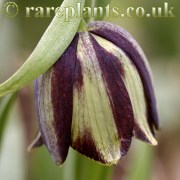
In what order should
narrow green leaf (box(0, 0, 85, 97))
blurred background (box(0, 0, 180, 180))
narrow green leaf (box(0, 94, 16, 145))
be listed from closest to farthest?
1. narrow green leaf (box(0, 0, 85, 97))
2. narrow green leaf (box(0, 94, 16, 145))
3. blurred background (box(0, 0, 180, 180))

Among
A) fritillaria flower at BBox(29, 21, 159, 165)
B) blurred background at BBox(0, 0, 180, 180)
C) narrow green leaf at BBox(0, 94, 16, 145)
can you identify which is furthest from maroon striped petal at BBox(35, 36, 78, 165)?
blurred background at BBox(0, 0, 180, 180)

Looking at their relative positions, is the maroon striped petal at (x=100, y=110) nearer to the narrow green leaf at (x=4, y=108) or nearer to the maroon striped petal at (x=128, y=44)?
the maroon striped petal at (x=128, y=44)

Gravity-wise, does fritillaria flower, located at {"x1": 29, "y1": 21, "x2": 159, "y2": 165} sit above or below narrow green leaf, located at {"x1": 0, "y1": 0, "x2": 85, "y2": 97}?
below

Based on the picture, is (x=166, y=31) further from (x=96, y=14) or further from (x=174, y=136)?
(x=96, y=14)

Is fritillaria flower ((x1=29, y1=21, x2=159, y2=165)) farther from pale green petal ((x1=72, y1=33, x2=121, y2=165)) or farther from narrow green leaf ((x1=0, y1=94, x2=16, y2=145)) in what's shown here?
narrow green leaf ((x1=0, y1=94, x2=16, y2=145))

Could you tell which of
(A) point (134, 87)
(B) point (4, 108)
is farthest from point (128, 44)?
(B) point (4, 108)

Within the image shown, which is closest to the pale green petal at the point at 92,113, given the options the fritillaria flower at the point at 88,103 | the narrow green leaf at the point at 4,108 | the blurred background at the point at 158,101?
the fritillaria flower at the point at 88,103

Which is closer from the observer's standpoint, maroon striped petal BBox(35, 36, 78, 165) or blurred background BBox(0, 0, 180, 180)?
maroon striped petal BBox(35, 36, 78, 165)
